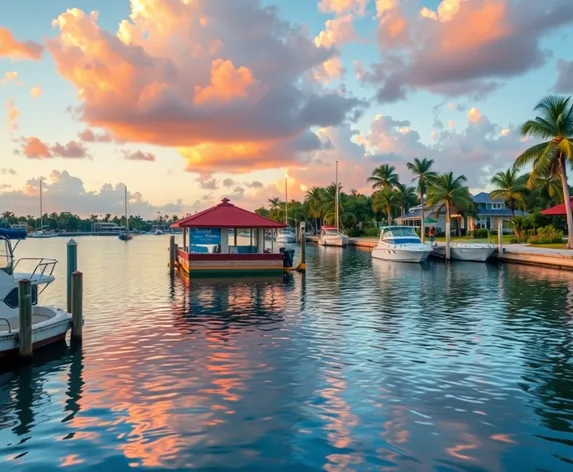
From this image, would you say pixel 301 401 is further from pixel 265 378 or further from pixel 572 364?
pixel 572 364

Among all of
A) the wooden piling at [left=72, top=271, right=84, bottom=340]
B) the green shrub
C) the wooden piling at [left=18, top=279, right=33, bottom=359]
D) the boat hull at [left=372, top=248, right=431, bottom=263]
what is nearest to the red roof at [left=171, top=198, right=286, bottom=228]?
the boat hull at [left=372, top=248, right=431, bottom=263]

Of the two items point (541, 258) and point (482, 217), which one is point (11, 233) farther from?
point (482, 217)

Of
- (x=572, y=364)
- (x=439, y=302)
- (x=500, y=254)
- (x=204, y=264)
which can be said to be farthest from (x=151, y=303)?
(x=500, y=254)

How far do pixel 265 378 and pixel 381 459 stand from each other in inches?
173

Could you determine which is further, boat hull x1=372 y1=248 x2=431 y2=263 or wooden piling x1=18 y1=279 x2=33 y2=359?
boat hull x1=372 y1=248 x2=431 y2=263

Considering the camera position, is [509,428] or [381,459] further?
[509,428]

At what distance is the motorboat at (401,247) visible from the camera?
43.6m

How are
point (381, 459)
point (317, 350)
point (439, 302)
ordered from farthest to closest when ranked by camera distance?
point (439, 302)
point (317, 350)
point (381, 459)

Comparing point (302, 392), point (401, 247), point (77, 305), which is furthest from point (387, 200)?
point (302, 392)

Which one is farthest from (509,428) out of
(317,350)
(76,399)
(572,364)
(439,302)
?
(439,302)

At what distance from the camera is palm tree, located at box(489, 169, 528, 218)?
6881 centimetres

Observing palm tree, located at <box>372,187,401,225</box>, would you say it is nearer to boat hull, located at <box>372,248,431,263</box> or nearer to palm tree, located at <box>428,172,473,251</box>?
palm tree, located at <box>428,172,473,251</box>

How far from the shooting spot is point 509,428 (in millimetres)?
9203

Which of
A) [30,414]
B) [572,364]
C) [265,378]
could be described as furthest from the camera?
[572,364]
